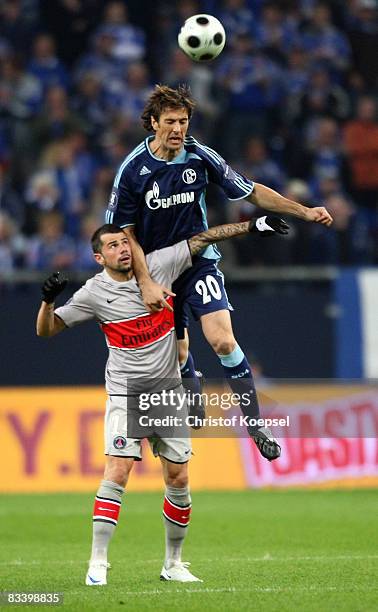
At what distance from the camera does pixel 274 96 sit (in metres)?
19.7

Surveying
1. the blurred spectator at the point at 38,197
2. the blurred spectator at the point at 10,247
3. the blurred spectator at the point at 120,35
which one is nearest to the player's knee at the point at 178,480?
the blurred spectator at the point at 10,247

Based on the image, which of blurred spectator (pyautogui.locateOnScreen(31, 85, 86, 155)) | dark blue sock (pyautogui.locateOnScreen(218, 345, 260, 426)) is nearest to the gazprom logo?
dark blue sock (pyautogui.locateOnScreen(218, 345, 260, 426))

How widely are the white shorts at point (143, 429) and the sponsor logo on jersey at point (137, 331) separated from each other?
14.4 inches

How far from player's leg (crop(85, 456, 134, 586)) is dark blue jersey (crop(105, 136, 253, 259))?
67.0 inches

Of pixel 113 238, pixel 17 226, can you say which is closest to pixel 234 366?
pixel 113 238

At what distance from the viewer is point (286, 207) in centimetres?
936

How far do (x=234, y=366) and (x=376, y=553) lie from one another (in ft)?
7.94

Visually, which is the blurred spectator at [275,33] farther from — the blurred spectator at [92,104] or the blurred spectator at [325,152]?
the blurred spectator at [92,104]

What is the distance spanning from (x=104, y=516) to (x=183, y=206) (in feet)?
7.50

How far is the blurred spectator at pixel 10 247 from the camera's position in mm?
17203

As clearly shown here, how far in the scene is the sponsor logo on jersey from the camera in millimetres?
8875

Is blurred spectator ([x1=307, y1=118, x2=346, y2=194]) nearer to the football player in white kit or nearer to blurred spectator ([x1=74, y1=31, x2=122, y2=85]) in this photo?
blurred spectator ([x1=74, y1=31, x2=122, y2=85])

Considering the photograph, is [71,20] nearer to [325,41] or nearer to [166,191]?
[325,41]

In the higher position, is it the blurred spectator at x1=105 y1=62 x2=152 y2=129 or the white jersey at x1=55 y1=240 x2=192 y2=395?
the blurred spectator at x1=105 y1=62 x2=152 y2=129
